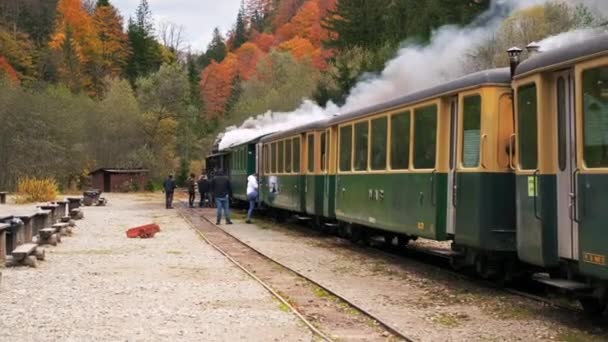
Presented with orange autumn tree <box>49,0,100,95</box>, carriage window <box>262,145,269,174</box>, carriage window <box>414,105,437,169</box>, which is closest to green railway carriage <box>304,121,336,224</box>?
carriage window <box>262,145,269,174</box>

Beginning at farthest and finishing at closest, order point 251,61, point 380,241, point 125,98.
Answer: point 251,61 < point 125,98 < point 380,241

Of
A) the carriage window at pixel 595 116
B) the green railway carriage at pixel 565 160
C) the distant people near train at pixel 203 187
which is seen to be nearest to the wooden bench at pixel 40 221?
the green railway carriage at pixel 565 160

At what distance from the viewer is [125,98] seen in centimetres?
6906

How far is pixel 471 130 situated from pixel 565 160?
8.06ft

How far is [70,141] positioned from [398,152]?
49.8 metres

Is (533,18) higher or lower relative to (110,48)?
lower

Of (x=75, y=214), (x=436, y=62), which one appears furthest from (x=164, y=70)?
(x=436, y=62)

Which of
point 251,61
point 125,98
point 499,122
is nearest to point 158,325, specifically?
point 499,122

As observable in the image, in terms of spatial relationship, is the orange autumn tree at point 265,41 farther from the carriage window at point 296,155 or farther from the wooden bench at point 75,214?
the carriage window at point 296,155

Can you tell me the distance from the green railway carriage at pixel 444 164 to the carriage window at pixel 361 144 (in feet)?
0.06

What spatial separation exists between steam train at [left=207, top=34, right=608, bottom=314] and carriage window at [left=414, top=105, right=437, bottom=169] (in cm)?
2

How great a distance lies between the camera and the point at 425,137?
1145 centimetres

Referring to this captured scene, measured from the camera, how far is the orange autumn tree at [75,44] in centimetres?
8550

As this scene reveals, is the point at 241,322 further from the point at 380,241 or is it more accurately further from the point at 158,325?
the point at 380,241
